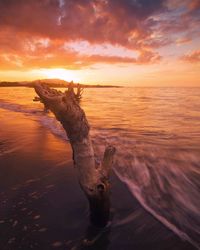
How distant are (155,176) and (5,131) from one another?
9.71 meters

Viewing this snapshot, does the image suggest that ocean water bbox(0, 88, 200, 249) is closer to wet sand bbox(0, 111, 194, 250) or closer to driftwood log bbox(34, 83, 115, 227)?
wet sand bbox(0, 111, 194, 250)

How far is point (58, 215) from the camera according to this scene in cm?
519

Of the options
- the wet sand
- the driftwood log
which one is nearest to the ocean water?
the wet sand

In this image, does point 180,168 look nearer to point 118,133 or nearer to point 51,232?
point 51,232

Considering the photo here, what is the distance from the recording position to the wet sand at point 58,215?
14.3 feet

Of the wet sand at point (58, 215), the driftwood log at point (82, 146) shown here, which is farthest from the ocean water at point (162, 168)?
the driftwood log at point (82, 146)

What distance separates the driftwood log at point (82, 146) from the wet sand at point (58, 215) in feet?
1.82

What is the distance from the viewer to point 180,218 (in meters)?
5.38

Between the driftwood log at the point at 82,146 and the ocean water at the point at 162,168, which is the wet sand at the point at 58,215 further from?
the driftwood log at the point at 82,146

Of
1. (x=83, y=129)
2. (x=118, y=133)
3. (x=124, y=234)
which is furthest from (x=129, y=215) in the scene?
(x=118, y=133)

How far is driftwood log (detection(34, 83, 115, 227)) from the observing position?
405cm

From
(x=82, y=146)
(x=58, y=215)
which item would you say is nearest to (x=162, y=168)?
(x=58, y=215)

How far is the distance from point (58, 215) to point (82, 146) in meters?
1.83

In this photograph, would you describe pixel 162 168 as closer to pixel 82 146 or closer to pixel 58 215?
pixel 58 215
